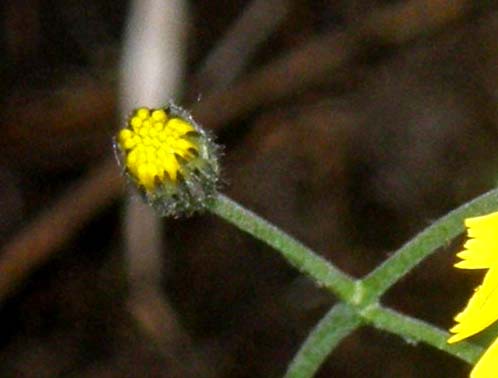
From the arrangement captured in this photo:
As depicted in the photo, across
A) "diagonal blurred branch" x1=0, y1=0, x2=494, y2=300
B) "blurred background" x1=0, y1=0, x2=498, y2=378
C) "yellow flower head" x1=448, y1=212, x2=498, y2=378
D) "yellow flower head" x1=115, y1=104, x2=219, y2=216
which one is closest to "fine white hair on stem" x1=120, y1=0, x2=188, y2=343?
"blurred background" x1=0, y1=0, x2=498, y2=378

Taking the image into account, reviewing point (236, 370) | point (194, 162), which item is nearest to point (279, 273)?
point (236, 370)

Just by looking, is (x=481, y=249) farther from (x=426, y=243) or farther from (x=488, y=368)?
(x=426, y=243)

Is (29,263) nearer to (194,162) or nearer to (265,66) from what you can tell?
(265,66)

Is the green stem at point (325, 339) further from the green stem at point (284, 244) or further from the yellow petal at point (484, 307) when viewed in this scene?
the yellow petal at point (484, 307)

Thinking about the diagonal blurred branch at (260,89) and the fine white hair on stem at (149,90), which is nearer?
the fine white hair on stem at (149,90)

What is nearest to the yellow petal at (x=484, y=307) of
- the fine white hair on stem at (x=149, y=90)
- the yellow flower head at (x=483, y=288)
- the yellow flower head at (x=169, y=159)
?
the yellow flower head at (x=483, y=288)

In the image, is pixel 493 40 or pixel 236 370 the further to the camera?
pixel 493 40
